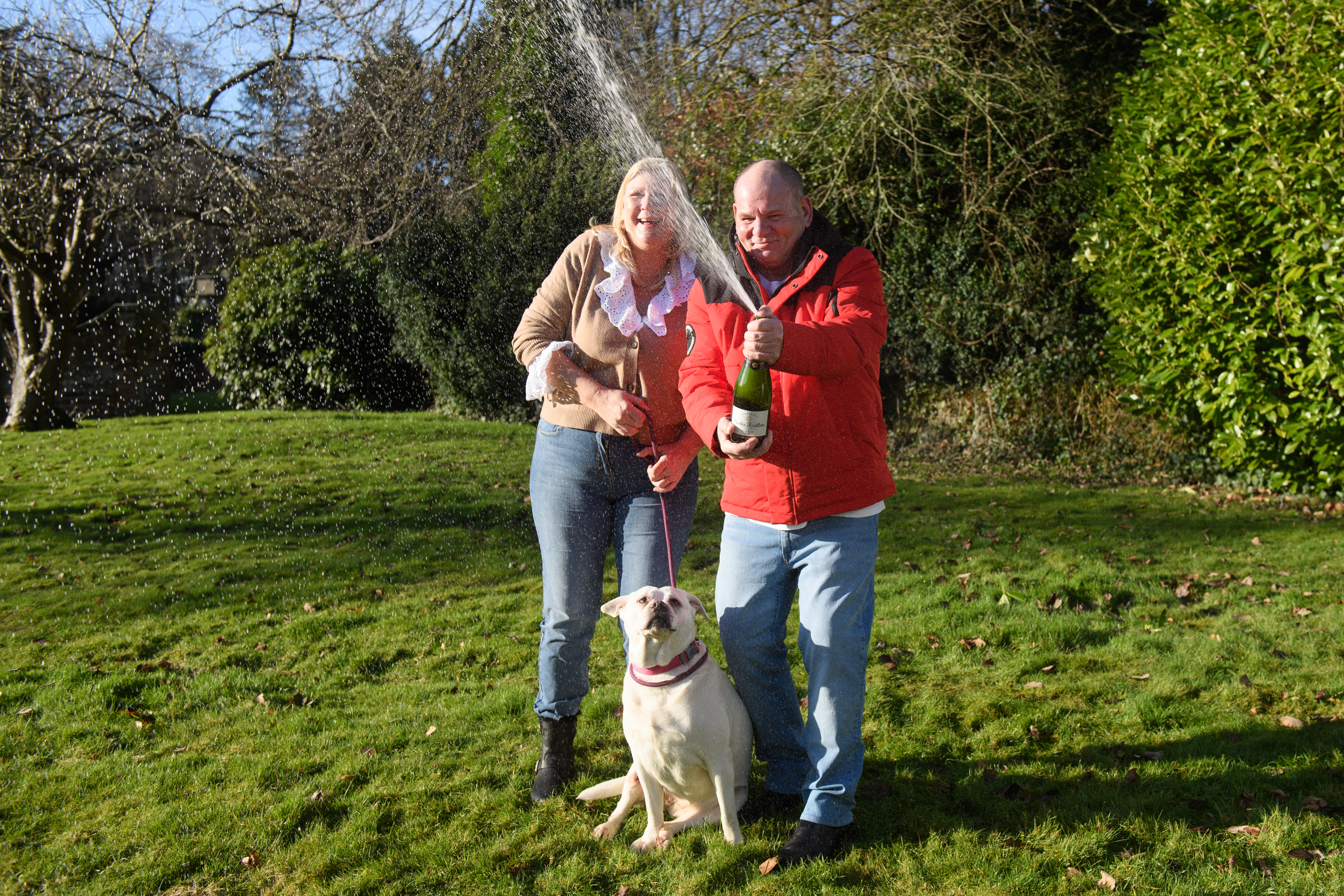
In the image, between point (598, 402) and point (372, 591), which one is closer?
point (598, 402)

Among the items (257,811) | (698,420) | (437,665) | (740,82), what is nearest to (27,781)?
(257,811)

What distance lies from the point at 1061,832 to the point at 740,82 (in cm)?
904

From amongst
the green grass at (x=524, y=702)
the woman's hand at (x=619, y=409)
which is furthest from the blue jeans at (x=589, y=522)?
the green grass at (x=524, y=702)

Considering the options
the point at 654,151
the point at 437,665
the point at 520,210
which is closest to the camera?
the point at 437,665

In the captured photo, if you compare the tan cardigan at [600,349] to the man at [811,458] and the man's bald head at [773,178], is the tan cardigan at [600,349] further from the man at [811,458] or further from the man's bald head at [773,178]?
the man's bald head at [773,178]

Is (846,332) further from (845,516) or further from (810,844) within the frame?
(810,844)

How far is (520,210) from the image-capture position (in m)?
11.9

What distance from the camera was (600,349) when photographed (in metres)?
3.17

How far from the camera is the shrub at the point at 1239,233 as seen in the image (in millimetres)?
6684

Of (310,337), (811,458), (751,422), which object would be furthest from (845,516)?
(310,337)

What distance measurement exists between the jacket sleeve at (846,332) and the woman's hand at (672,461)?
489mm

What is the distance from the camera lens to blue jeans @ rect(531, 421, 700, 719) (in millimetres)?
3178

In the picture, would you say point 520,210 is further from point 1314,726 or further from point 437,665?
point 1314,726

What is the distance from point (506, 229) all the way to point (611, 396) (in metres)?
9.48
